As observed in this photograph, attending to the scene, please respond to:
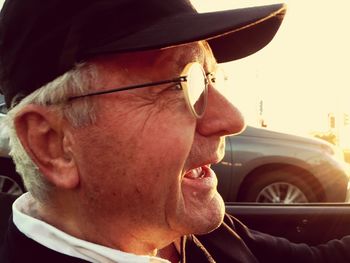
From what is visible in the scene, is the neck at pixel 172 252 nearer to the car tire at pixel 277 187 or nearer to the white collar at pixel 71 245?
the white collar at pixel 71 245

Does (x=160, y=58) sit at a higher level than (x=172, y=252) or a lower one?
higher

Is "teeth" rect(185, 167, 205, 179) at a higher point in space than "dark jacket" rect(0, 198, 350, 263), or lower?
higher

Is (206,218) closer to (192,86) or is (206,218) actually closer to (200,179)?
(200,179)

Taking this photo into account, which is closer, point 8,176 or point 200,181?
point 200,181

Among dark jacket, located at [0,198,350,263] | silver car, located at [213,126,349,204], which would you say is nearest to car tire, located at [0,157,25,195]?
silver car, located at [213,126,349,204]

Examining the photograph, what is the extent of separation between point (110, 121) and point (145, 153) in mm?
138

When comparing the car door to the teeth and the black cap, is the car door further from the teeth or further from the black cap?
the black cap

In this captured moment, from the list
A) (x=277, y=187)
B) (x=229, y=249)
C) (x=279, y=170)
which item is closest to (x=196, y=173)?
(x=229, y=249)

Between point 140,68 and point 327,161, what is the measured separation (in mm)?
4959

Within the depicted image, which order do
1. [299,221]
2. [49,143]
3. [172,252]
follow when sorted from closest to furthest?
[49,143] → [172,252] → [299,221]

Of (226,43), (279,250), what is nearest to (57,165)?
(226,43)

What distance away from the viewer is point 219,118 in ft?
5.50

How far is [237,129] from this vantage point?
1721 mm

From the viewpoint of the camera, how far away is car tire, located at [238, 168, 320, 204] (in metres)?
5.91
